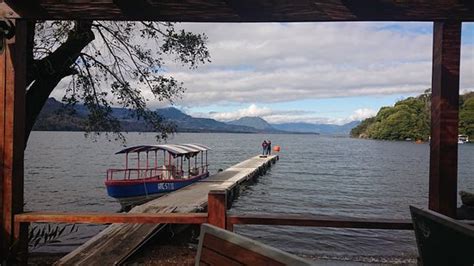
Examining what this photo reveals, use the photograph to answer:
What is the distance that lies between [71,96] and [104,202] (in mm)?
18006

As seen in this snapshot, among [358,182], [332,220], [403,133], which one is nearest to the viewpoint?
[332,220]

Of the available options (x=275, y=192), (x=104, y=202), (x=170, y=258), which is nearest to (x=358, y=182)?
(x=275, y=192)

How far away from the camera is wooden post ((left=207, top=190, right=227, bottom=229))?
167 inches

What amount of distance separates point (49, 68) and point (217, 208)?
3.90m

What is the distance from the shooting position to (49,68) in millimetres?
6387

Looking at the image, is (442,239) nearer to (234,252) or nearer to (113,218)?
(234,252)

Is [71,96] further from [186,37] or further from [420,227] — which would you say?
[420,227]

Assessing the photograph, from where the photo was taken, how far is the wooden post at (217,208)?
423 cm

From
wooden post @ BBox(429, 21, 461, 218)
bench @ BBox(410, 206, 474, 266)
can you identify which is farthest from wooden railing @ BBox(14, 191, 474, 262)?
bench @ BBox(410, 206, 474, 266)

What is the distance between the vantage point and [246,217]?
14.1ft

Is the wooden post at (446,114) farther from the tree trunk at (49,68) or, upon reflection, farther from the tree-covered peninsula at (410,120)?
the tree-covered peninsula at (410,120)

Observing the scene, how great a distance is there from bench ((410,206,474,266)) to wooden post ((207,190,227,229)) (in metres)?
1.96

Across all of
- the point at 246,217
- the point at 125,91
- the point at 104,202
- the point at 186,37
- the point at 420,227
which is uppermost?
the point at 186,37

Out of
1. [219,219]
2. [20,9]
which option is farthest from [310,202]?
[20,9]
